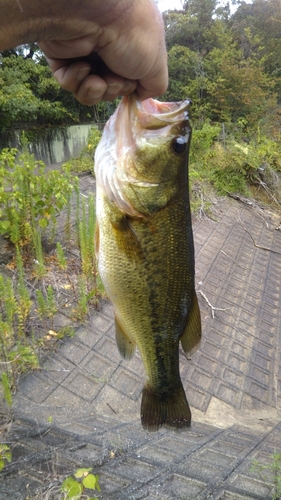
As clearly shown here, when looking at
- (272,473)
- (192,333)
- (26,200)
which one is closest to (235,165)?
(26,200)

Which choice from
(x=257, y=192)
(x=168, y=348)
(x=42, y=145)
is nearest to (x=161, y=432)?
(x=168, y=348)

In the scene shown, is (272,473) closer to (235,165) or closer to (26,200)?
(26,200)

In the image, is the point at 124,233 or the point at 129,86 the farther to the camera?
the point at 124,233

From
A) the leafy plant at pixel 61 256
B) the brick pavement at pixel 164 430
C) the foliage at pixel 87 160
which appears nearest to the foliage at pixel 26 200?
the leafy plant at pixel 61 256

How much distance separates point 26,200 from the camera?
4086mm

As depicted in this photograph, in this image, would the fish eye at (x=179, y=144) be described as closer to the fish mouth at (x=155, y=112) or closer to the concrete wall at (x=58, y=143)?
the fish mouth at (x=155, y=112)

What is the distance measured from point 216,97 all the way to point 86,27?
15.4 meters

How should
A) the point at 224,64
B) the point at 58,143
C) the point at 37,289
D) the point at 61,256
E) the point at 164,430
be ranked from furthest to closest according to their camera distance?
the point at 224,64 → the point at 58,143 → the point at 61,256 → the point at 37,289 → the point at 164,430

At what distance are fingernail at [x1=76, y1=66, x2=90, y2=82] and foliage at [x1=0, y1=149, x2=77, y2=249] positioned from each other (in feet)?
9.41

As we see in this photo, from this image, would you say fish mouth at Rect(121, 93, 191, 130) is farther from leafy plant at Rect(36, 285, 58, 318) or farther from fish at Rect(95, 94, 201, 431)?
leafy plant at Rect(36, 285, 58, 318)

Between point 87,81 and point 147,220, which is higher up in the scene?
point 87,81

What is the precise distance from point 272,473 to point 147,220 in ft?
6.37

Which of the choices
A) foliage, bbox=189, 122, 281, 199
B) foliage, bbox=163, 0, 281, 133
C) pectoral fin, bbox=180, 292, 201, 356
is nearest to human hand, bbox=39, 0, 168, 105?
pectoral fin, bbox=180, 292, 201, 356

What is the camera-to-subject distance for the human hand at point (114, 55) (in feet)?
3.56
